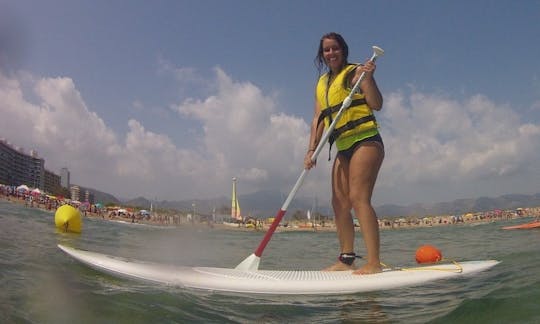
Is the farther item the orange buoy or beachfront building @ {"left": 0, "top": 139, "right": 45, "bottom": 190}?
beachfront building @ {"left": 0, "top": 139, "right": 45, "bottom": 190}

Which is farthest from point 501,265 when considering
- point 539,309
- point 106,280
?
point 106,280

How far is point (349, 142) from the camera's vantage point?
4215mm

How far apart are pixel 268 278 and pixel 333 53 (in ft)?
8.22

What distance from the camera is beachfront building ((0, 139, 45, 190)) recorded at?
96.1m

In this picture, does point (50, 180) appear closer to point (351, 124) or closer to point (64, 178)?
point (64, 178)

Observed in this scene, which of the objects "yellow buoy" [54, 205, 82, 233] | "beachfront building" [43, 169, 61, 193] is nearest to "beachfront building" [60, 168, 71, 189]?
"beachfront building" [43, 169, 61, 193]

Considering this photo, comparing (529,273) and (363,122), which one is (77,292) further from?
(529,273)

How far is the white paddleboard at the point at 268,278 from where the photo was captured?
338 centimetres

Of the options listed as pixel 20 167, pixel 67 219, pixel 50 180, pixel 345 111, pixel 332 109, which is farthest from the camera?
pixel 50 180

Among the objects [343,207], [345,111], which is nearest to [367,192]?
[343,207]

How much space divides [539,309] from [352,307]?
1.11 m

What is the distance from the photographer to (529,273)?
11.8 feet

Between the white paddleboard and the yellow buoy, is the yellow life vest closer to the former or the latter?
the white paddleboard

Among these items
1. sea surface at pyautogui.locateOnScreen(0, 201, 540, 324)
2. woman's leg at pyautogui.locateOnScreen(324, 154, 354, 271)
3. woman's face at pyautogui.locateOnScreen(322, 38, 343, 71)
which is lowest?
sea surface at pyautogui.locateOnScreen(0, 201, 540, 324)
